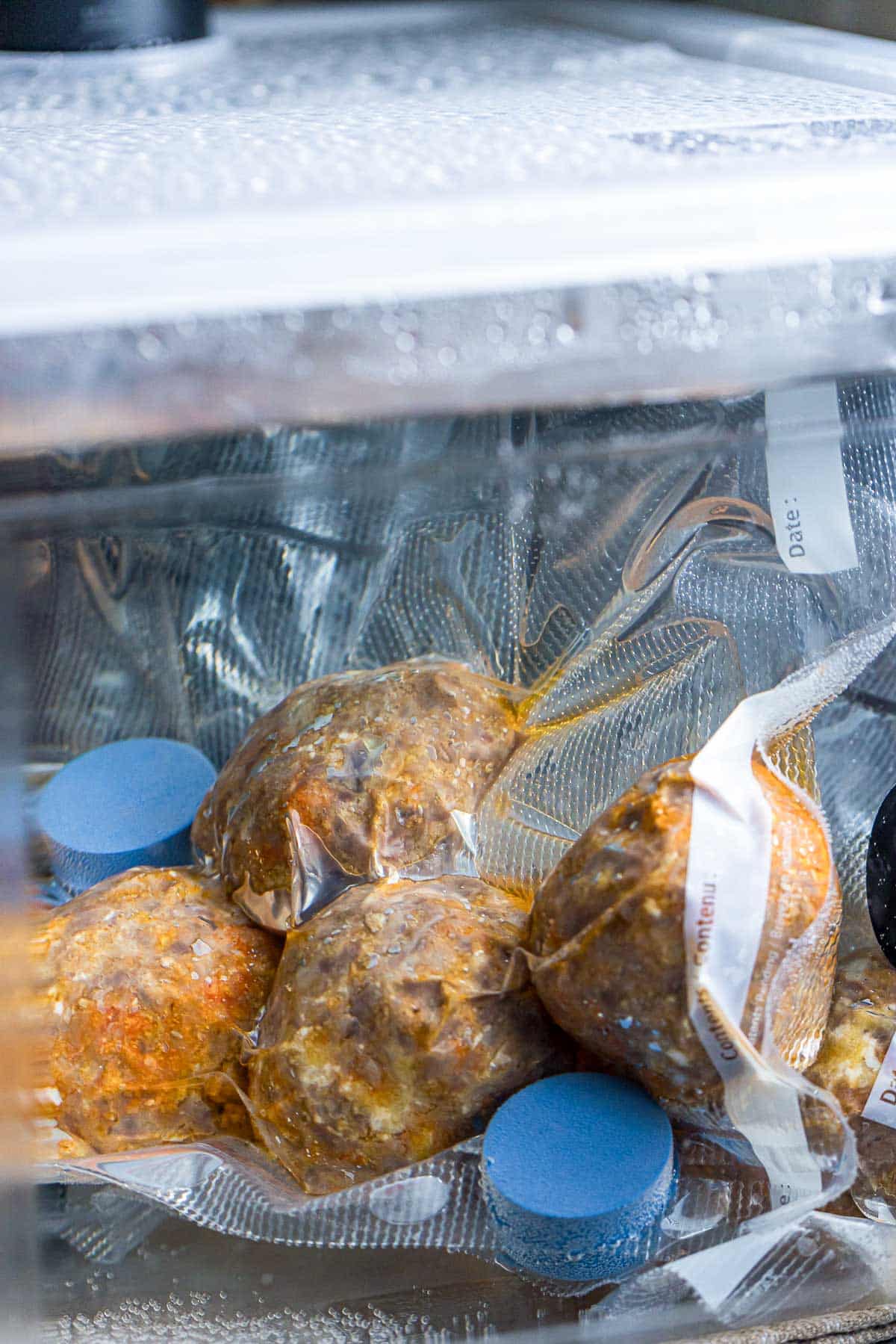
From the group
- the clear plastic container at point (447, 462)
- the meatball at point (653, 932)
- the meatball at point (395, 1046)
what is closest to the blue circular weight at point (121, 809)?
the clear plastic container at point (447, 462)

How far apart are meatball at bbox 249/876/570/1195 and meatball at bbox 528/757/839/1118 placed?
34mm

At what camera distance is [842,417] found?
2.46 ft

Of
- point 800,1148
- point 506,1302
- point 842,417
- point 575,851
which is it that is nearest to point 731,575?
point 842,417

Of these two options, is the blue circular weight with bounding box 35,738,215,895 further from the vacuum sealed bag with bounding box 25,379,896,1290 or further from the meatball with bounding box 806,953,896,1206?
the meatball with bounding box 806,953,896,1206

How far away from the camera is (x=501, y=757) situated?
83 cm

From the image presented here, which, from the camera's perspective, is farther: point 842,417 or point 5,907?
point 842,417

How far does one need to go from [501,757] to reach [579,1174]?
10.9 inches

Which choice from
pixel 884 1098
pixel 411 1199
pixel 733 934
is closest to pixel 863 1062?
pixel 884 1098

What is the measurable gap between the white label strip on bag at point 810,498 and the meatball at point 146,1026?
0.42m

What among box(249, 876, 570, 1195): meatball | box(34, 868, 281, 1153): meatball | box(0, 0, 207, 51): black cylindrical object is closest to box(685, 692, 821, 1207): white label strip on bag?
box(249, 876, 570, 1195): meatball

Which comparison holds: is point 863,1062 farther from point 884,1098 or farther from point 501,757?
point 501,757

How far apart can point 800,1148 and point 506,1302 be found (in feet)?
0.62

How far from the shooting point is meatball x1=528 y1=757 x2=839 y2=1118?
61cm

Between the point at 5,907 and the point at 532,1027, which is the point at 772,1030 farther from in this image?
the point at 5,907
